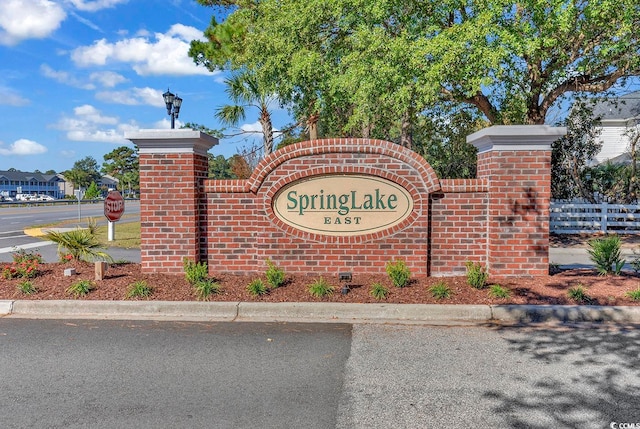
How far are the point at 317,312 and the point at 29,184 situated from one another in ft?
402

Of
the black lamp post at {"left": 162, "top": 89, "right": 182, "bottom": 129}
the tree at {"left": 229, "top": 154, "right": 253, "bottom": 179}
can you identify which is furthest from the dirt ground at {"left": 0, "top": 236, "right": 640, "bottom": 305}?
the tree at {"left": 229, "top": 154, "right": 253, "bottom": 179}

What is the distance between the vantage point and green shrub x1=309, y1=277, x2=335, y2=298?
6.47 metres

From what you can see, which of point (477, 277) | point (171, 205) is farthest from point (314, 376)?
point (171, 205)

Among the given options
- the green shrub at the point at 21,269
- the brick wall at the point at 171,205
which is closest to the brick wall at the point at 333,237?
the brick wall at the point at 171,205

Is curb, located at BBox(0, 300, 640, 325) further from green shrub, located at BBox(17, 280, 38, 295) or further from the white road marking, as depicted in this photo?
the white road marking

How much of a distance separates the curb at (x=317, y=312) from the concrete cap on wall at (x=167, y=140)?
250cm

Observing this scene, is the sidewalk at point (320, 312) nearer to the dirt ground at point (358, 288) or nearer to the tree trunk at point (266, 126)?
the dirt ground at point (358, 288)

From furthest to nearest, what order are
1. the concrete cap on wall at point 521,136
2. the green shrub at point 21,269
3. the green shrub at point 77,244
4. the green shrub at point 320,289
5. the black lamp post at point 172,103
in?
the black lamp post at point 172,103 → the green shrub at point 77,244 → the green shrub at point 21,269 → the concrete cap on wall at point 521,136 → the green shrub at point 320,289

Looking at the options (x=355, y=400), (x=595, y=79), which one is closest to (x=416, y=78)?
(x=595, y=79)

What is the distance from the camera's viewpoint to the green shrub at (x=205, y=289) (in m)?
6.53

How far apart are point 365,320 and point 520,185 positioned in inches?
133

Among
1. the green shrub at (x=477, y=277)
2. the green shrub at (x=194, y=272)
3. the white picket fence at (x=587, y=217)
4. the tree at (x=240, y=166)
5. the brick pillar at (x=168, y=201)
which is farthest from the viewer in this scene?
the tree at (x=240, y=166)

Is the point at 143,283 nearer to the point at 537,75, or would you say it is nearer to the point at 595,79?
the point at 537,75

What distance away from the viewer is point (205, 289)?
657 centimetres
